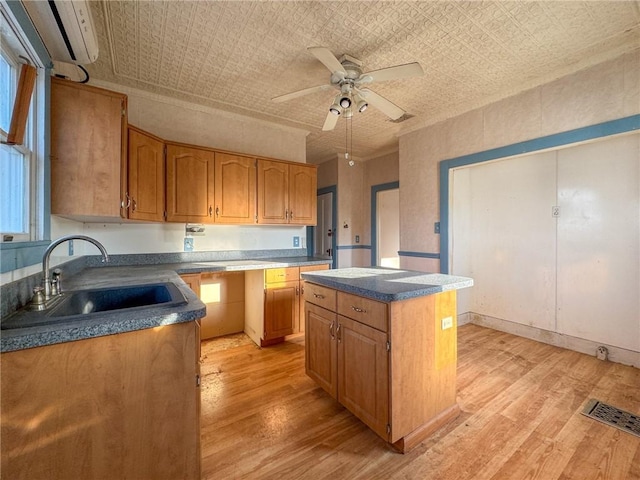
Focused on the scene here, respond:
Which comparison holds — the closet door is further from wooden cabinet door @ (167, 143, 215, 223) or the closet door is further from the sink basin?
wooden cabinet door @ (167, 143, 215, 223)

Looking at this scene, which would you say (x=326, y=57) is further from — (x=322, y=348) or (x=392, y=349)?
(x=322, y=348)

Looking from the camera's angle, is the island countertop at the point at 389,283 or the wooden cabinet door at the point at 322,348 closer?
the island countertop at the point at 389,283

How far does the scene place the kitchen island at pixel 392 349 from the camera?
1447 millimetres

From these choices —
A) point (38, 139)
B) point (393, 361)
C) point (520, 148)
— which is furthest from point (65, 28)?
point (520, 148)

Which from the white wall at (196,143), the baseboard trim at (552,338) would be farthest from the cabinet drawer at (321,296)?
the baseboard trim at (552,338)

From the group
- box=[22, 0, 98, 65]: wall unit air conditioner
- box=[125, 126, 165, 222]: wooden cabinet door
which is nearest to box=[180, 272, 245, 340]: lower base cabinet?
box=[125, 126, 165, 222]: wooden cabinet door

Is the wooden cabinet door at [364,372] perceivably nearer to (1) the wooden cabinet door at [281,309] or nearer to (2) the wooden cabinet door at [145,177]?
(1) the wooden cabinet door at [281,309]

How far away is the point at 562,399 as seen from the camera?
1926mm

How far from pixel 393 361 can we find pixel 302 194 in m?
2.44

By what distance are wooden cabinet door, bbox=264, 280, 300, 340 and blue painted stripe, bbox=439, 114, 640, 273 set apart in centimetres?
189

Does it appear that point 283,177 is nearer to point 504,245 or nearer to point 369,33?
point 369,33

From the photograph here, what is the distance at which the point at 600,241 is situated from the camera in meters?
2.55

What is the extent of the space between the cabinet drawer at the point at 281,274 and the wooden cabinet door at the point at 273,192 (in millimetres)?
633

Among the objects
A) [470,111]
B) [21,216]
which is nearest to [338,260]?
[470,111]
